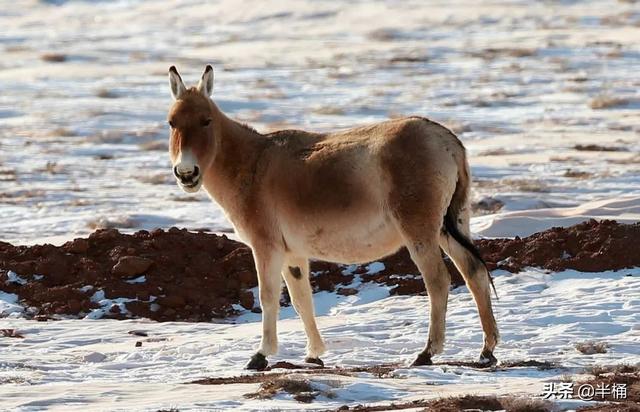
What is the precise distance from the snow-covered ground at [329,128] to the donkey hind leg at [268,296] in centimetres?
38

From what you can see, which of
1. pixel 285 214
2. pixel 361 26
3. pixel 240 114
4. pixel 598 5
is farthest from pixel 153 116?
pixel 598 5

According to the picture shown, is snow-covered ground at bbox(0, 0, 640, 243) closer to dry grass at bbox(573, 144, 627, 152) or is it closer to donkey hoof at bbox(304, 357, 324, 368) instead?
dry grass at bbox(573, 144, 627, 152)

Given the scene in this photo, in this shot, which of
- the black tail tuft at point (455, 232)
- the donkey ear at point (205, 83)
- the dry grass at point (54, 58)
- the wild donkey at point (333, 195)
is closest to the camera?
the wild donkey at point (333, 195)

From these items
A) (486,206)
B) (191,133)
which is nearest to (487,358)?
(191,133)

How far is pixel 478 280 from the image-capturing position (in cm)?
972

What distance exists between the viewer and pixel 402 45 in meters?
49.6

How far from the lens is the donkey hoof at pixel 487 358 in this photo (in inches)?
379

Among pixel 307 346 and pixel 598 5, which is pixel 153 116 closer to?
pixel 307 346

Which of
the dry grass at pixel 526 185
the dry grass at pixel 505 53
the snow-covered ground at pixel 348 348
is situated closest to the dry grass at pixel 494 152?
the dry grass at pixel 526 185

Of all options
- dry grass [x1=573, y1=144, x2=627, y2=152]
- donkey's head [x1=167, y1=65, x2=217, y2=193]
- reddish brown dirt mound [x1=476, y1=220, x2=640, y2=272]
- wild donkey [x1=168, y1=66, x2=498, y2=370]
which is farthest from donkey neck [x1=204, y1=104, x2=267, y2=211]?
dry grass [x1=573, y1=144, x2=627, y2=152]

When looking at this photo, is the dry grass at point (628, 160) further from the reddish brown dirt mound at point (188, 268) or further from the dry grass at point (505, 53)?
the dry grass at point (505, 53)

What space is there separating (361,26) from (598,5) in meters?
11.3

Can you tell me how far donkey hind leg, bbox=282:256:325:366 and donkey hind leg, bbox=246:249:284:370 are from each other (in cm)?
39

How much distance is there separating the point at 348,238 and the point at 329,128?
1919 centimetres
